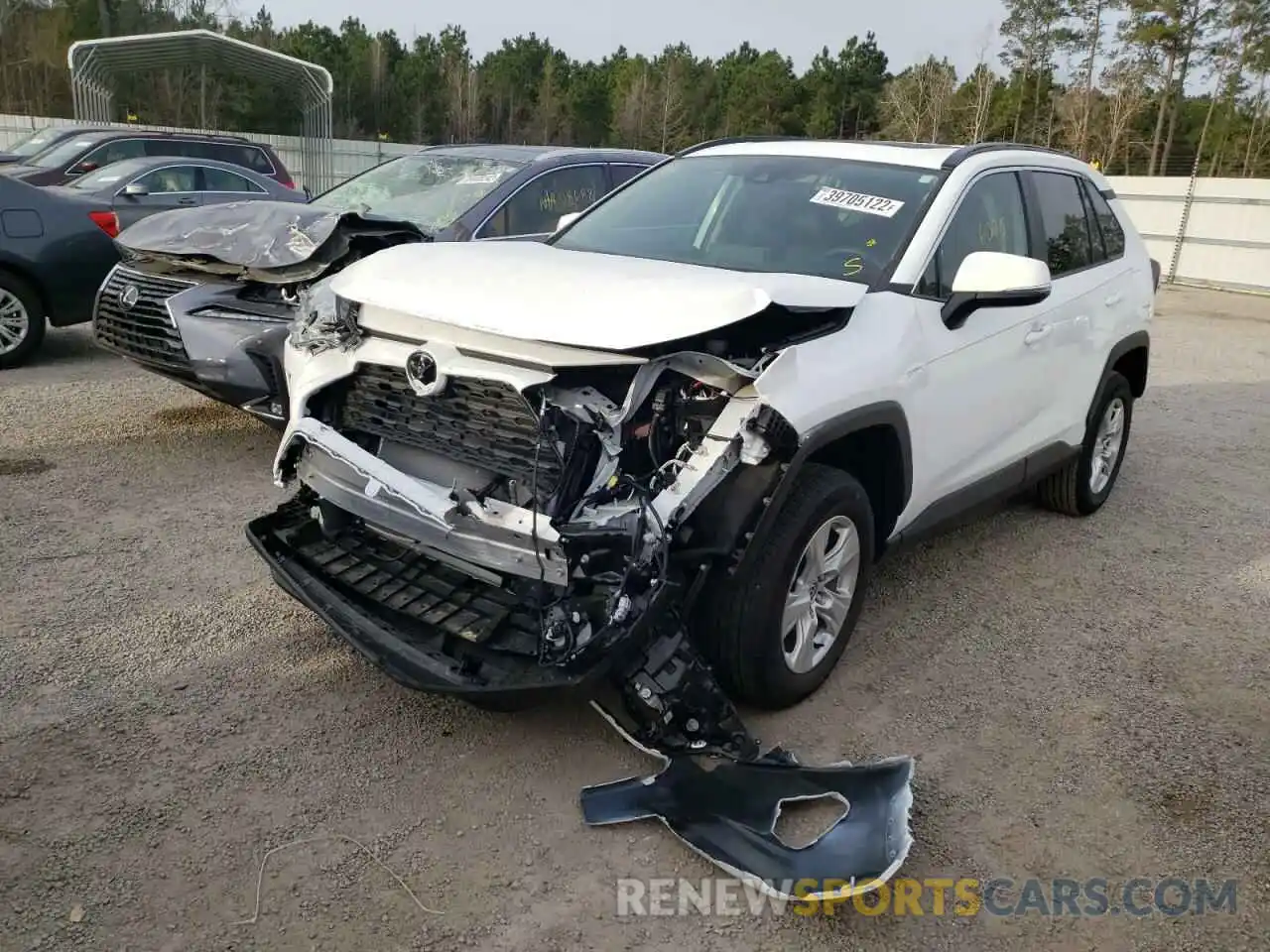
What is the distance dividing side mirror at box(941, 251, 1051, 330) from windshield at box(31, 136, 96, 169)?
39.8ft

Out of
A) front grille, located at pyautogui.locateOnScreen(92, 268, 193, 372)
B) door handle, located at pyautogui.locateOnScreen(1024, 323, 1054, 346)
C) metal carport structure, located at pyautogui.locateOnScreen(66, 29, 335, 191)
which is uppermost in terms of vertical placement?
metal carport structure, located at pyautogui.locateOnScreen(66, 29, 335, 191)

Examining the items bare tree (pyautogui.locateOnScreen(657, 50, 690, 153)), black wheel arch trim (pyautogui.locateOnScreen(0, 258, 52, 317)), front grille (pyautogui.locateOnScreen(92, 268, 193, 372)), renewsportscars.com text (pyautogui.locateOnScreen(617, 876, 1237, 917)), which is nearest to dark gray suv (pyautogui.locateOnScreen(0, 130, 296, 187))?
black wheel arch trim (pyautogui.locateOnScreen(0, 258, 52, 317))

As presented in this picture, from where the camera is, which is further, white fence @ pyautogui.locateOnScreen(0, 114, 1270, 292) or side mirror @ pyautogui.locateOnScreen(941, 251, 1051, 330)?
white fence @ pyautogui.locateOnScreen(0, 114, 1270, 292)

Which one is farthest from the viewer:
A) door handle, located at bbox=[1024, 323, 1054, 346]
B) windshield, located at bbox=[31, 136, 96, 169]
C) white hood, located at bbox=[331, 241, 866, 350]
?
windshield, located at bbox=[31, 136, 96, 169]

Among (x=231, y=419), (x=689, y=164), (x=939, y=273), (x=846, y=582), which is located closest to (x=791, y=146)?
(x=689, y=164)

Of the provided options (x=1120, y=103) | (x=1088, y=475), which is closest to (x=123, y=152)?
(x=1088, y=475)

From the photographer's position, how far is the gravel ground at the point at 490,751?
2.53 meters

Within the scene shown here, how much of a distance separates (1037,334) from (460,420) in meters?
2.58

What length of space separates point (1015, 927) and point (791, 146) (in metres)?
3.22

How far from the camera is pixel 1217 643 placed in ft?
13.8

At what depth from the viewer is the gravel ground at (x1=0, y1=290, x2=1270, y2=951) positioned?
2533mm

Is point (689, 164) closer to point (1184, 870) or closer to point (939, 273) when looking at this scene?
point (939, 273)

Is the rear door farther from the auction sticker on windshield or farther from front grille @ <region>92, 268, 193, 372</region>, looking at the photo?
front grille @ <region>92, 268, 193, 372</region>

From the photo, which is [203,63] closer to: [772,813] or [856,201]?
[856,201]
